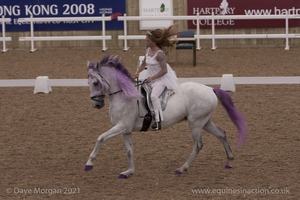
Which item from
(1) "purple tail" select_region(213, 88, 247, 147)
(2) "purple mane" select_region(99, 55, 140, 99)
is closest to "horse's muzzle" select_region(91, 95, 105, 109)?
(2) "purple mane" select_region(99, 55, 140, 99)

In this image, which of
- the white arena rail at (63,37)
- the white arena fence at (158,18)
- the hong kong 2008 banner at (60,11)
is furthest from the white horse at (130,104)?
the hong kong 2008 banner at (60,11)

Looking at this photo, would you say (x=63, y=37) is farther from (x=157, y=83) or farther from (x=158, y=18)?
(x=157, y=83)

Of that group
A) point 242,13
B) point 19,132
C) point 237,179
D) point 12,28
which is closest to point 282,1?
point 242,13

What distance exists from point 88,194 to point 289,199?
2.49 m

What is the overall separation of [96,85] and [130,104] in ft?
1.74

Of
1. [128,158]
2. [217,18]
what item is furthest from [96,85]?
[217,18]

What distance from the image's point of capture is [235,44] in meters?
29.1

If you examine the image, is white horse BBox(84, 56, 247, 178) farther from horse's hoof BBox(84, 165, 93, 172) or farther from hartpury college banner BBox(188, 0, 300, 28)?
hartpury college banner BBox(188, 0, 300, 28)

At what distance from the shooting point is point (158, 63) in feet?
38.7

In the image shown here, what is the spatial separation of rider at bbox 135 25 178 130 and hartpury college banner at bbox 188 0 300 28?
55.7 feet

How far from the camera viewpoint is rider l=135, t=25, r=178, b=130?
461 inches

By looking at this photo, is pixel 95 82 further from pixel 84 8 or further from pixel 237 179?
pixel 84 8

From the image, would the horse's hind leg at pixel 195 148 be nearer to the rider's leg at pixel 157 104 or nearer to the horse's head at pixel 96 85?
the rider's leg at pixel 157 104

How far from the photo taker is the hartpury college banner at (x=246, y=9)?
28.4m
